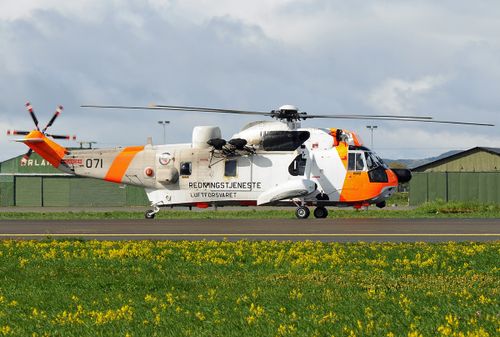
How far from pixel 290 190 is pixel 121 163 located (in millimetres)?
7929

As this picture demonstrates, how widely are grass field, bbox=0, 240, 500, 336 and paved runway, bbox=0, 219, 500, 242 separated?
11.7ft

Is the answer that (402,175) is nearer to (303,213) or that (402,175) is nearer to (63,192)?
(303,213)

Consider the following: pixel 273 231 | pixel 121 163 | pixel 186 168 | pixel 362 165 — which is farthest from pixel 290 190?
pixel 273 231

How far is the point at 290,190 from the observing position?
32375mm

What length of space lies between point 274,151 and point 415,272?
19.9 metres

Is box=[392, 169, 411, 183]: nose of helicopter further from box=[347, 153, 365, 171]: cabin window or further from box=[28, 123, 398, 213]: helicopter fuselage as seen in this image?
box=[347, 153, 365, 171]: cabin window

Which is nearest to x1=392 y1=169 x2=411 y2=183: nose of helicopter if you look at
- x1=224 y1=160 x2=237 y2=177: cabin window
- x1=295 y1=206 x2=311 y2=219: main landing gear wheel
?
x1=295 y1=206 x2=311 y2=219: main landing gear wheel

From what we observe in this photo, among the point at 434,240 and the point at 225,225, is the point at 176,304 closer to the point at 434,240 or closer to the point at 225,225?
the point at 434,240

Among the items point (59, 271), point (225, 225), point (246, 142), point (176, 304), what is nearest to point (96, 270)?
point (59, 271)

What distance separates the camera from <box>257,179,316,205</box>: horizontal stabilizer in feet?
106

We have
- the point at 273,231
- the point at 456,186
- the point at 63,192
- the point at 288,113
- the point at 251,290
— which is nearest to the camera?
the point at 251,290

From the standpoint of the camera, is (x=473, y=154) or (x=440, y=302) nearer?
(x=440, y=302)

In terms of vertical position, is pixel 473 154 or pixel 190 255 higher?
pixel 473 154

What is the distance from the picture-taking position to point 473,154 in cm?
6612
